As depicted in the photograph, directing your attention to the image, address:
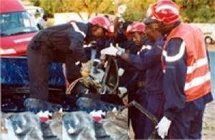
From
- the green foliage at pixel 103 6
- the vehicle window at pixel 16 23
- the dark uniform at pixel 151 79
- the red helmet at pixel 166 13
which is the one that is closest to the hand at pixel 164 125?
the red helmet at pixel 166 13

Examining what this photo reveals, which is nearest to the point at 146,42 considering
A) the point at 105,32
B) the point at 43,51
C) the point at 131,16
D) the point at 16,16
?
the point at 105,32

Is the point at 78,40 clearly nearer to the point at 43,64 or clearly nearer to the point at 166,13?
the point at 43,64

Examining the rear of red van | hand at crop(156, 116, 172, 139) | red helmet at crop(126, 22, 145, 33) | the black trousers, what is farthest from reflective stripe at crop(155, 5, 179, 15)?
the rear of red van

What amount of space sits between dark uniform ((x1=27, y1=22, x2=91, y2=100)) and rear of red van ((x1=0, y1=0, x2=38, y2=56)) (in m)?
3.41

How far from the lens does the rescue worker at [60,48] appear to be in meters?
5.03

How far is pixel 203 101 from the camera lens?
14.2 feet

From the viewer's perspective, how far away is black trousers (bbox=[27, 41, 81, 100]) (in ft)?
16.9

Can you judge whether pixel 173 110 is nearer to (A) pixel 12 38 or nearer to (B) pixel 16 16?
(A) pixel 12 38

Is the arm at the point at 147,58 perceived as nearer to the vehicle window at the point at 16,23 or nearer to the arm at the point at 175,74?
the arm at the point at 175,74

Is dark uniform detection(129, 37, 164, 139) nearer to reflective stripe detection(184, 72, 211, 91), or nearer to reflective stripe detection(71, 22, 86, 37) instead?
reflective stripe detection(71, 22, 86, 37)

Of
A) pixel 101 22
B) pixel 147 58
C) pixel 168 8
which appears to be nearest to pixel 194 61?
pixel 168 8

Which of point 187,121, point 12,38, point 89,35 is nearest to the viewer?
point 187,121

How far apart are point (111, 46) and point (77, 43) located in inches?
17.7

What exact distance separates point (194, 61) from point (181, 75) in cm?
17
